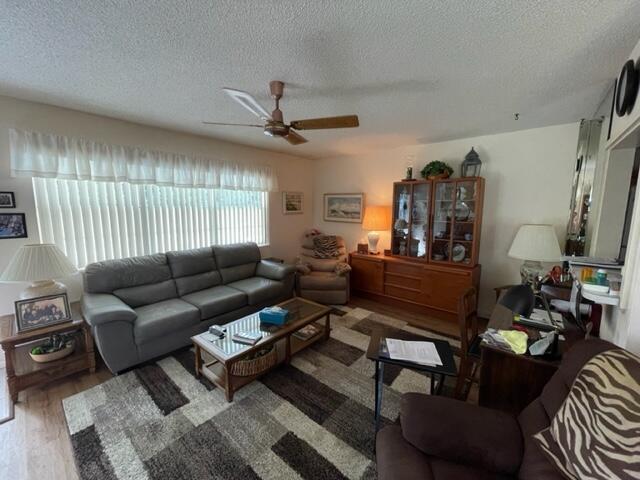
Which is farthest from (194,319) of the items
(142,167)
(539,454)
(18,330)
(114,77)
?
(539,454)

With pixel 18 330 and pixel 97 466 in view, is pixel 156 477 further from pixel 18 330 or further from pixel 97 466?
pixel 18 330

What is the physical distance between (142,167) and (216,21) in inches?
88.3

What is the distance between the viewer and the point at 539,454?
1.01m

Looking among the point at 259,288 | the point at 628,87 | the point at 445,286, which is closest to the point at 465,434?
the point at 628,87

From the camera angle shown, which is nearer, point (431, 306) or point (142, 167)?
point (142, 167)

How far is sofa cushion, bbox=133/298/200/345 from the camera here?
2275 mm

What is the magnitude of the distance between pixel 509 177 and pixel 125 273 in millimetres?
4455

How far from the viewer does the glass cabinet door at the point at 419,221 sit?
3.54 metres

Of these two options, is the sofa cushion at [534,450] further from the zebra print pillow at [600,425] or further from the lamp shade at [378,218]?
the lamp shade at [378,218]

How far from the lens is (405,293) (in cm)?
365

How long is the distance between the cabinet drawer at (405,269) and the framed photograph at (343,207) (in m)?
1.05

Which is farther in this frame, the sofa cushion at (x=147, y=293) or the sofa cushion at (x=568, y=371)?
the sofa cushion at (x=147, y=293)

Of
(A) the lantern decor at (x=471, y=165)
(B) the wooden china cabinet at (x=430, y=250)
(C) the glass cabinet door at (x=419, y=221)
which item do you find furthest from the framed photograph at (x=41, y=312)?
(A) the lantern decor at (x=471, y=165)

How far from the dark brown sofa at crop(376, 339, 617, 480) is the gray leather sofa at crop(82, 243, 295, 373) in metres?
2.12
